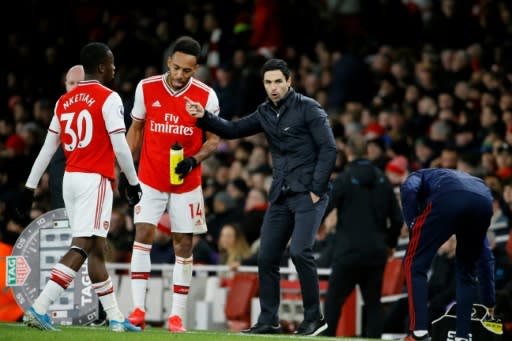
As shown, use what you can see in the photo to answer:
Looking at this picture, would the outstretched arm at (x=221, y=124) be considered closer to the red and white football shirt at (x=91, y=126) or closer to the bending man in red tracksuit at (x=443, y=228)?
the red and white football shirt at (x=91, y=126)

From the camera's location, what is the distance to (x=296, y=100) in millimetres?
11406

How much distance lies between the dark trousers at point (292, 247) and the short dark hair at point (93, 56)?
207cm

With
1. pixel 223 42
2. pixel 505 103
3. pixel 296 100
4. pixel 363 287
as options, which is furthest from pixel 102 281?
pixel 223 42

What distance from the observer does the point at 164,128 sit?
1114 cm

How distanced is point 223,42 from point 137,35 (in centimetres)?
222

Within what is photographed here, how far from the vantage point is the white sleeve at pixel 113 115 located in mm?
10305

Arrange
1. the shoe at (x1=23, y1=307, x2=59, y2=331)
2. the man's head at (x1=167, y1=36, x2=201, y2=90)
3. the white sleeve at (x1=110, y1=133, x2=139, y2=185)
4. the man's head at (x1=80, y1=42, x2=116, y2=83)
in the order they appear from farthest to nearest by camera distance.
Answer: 1. the man's head at (x1=167, y1=36, x2=201, y2=90)
2. the man's head at (x1=80, y1=42, x2=116, y2=83)
3. the white sleeve at (x1=110, y1=133, x2=139, y2=185)
4. the shoe at (x1=23, y1=307, x2=59, y2=331)

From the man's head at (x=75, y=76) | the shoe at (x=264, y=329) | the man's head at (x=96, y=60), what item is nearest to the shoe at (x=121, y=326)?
the shoe at (x=264, y=329)

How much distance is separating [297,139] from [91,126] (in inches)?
75.5

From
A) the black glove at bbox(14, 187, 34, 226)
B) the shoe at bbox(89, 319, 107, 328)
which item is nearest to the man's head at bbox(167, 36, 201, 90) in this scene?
the black glove at bbox(14, 187, 34, 226)

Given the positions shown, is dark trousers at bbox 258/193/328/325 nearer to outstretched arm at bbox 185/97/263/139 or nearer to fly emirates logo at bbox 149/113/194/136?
outstretched arm at bbox 185/97/263/139

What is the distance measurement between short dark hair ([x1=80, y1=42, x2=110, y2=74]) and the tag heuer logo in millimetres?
2398

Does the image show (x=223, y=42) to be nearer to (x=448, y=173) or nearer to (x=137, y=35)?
(x=137, y=35)

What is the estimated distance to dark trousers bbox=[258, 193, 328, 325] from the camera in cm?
1119
